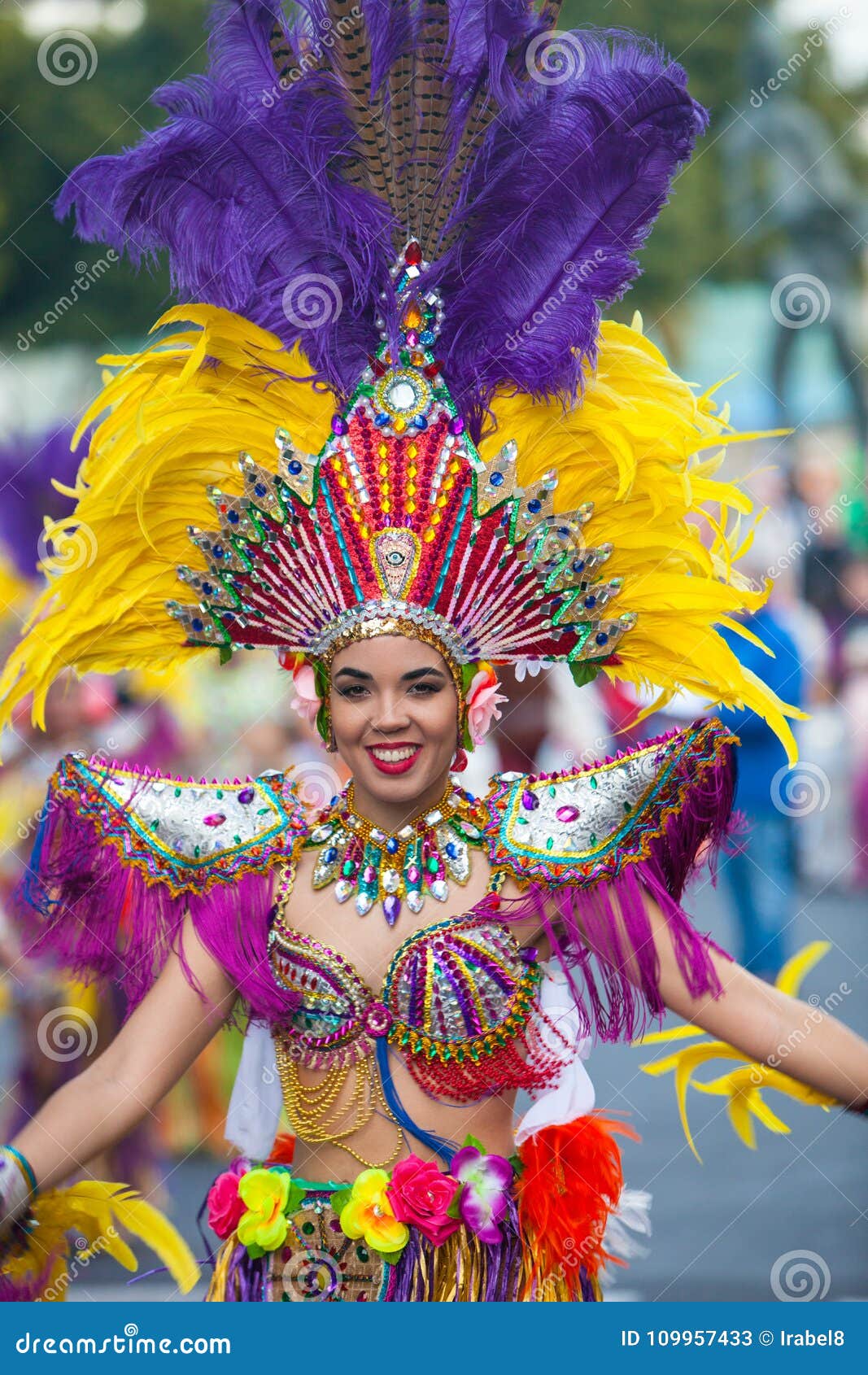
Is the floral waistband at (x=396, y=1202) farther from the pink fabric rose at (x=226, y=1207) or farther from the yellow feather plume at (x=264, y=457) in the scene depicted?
the yellow feather plume at (x=264, y=457)

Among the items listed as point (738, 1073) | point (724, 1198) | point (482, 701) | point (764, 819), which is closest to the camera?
point (482, 701)

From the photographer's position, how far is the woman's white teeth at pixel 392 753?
10.2 ft

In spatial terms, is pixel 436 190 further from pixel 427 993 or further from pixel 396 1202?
pixel 396 1202

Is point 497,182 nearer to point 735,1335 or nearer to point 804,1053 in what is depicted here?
point 804,1053

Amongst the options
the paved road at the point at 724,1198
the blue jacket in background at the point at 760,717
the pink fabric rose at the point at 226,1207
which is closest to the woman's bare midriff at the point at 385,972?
the pink fabric rose at the point at 226,1207

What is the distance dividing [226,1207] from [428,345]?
1662 mm

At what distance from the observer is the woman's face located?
3088 mm

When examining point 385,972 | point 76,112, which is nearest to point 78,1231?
point 385,972

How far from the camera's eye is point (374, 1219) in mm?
3104

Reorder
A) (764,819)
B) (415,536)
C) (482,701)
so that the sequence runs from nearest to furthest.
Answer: (415,536), (482,701), (764,819)

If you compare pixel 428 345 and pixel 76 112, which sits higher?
pixel 76 112

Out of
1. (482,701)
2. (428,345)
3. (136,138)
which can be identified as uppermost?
(136,138)

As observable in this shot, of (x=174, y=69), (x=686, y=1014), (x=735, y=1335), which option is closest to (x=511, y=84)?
(x=686, y=1014)

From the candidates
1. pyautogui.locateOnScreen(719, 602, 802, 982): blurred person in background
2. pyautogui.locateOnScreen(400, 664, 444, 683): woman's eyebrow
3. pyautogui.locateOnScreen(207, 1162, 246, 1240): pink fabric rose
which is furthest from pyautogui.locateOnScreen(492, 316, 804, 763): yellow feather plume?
pyautogui.locateOnScreen(719, 602, 802, 982): blurred person in background
